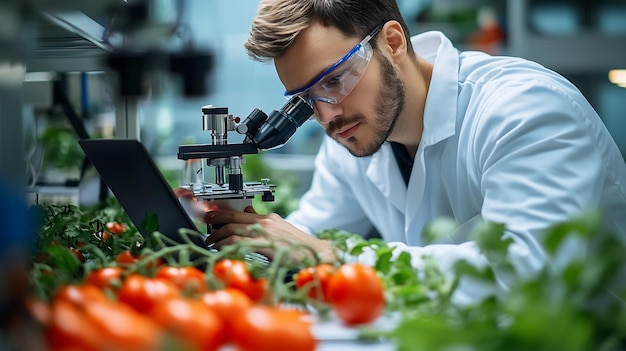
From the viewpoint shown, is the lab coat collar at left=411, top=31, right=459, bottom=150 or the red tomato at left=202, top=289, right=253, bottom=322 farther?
the lab coat collar at left=411, top=31, right=459, bottom=150

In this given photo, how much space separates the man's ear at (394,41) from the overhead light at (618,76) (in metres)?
2.83

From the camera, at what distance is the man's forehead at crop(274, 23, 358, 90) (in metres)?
1.82

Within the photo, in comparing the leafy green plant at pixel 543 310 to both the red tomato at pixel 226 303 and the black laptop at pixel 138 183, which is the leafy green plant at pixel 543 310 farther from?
the black laptop at pixel 138 183

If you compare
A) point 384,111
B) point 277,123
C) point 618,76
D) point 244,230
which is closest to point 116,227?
point 244,230

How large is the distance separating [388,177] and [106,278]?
147cm

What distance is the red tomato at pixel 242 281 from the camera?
1.05 meters

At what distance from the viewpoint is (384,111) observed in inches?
80.6

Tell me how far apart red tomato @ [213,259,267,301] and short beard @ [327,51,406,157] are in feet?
3.07

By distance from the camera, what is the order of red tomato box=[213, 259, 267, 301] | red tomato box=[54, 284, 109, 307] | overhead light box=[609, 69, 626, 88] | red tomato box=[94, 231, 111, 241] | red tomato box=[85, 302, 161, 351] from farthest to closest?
overhead light box=[609, 69, 626, 88] < red tomato box=[94, 231, 111, 241] < red tomato box=[213, 259, 267, 301] < red tomato box=[54, 284, 109, 307] < red tomato box=[85, 302, 161, 351]

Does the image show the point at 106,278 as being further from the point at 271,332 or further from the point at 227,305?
the point at 271,332

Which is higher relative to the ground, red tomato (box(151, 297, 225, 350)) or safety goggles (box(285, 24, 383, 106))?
safety goggles (box(285, 24, 383, 106))

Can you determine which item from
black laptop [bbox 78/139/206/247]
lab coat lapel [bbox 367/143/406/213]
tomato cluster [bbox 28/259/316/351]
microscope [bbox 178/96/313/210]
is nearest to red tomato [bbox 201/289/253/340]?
tomato cluster [bbox 28/259/316/351]

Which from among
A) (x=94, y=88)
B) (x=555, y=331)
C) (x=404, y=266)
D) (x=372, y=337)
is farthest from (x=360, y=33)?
(x=94, y=88)

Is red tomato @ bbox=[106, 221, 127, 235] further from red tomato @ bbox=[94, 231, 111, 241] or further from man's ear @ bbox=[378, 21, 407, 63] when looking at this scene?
man's ear @ bbox=[378, 21, 407, 63]
